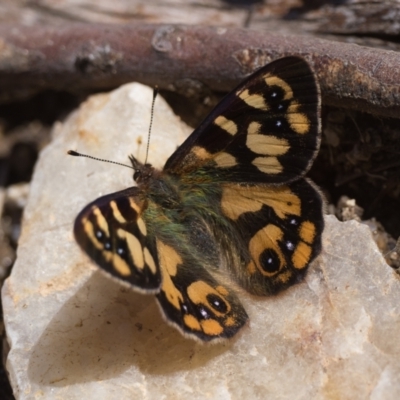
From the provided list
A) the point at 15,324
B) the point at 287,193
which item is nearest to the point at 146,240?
the point at 287,193

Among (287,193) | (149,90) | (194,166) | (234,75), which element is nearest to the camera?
(287,193)

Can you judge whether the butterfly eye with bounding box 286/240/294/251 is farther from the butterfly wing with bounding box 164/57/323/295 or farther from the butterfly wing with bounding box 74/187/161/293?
the butterfly wing with bounding box 74/187/161/293

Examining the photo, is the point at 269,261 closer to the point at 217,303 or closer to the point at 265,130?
the point at 217,303

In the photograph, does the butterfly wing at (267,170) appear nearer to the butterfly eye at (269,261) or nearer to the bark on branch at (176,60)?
→ the butterfly eye at (269,261)

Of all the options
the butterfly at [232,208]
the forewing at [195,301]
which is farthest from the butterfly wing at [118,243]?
the forewing at [195,301]

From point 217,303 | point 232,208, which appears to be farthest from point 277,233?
point 217,303

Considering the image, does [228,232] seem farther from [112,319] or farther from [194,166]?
[112,319]
